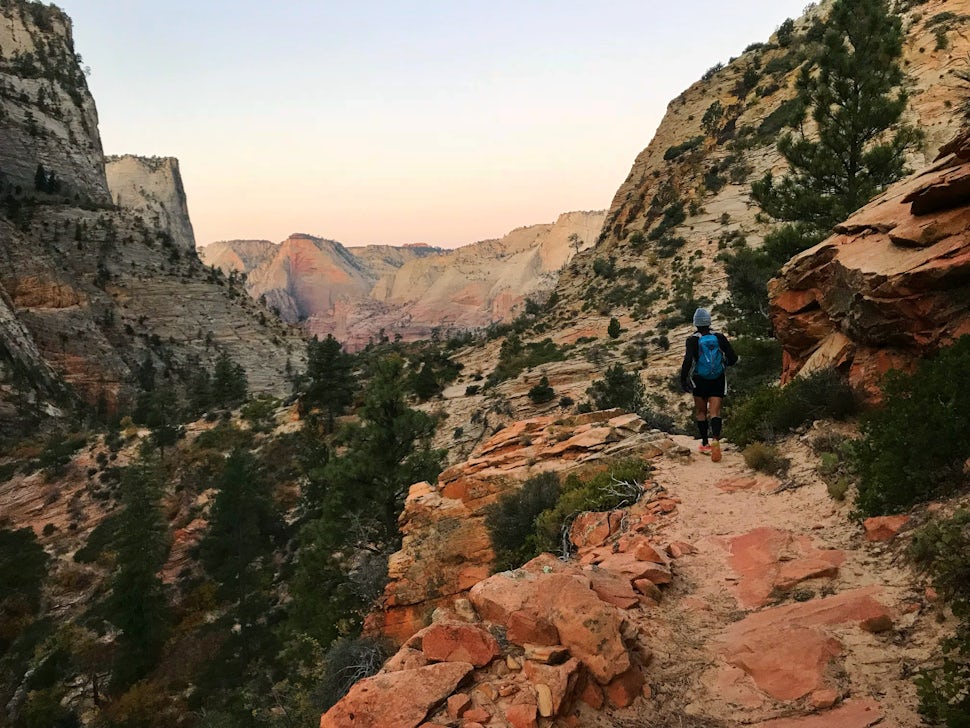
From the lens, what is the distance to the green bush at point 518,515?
883 centimetres

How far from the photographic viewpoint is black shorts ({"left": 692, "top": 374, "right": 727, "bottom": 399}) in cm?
801

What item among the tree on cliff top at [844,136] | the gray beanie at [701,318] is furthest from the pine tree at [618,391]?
the gray beanie at [701,318]

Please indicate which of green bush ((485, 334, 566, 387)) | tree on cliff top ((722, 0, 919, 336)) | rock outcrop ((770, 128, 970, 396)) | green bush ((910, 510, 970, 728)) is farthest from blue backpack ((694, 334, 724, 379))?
green bush ((485, 334, 566, 387))

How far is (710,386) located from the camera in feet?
26.4

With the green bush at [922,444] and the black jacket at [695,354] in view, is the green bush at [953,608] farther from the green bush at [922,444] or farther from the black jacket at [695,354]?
the black jacket at [695,354]

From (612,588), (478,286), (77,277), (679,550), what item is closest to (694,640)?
(612,588)

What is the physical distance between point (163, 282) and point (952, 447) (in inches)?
2617

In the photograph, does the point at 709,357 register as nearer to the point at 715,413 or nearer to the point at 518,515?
the point at 715,413

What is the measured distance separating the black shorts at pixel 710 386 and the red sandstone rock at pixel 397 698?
590cm

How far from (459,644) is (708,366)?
225 inches

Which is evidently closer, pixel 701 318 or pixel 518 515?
pixel 701 318

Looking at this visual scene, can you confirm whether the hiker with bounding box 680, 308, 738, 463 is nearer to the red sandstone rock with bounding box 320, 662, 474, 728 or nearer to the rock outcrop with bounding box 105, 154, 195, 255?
the red sandstone rock with bounding box 320, 662, 474, 728

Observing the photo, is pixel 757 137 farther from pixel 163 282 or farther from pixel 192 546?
pixel 163 282

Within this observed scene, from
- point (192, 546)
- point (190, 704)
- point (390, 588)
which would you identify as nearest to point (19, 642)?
point (192, 546)
